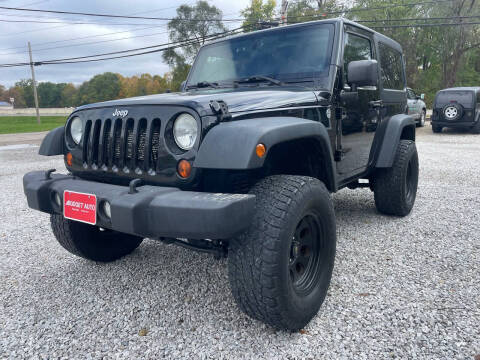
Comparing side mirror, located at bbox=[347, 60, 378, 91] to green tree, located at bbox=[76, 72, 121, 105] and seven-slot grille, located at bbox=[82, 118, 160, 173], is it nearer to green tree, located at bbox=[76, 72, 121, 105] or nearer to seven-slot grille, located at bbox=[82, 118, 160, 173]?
seven-slot grille, located at bbox=[82, 118, 160, 173]

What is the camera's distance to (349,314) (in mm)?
2385

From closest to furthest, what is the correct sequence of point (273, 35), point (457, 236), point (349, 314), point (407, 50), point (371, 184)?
point (349, 314)
point (273, 35)
point (457, 236)
point (371, 184)
point (407, 50)

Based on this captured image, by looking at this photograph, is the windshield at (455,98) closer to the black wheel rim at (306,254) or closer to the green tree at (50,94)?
Result: the black wheel rim at (306,254)

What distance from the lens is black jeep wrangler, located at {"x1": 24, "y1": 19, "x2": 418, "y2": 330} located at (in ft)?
6.10

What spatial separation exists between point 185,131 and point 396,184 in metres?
2.74

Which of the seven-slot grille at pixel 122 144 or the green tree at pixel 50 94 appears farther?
the green tree at pixel 50 94

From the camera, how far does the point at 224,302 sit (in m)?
2.58

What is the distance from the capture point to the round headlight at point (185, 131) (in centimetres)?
207

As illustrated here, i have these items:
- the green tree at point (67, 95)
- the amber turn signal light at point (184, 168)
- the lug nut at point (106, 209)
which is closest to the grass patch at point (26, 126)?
the lug nut at point (106, 209)

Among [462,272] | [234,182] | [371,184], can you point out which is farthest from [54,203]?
[371,184]

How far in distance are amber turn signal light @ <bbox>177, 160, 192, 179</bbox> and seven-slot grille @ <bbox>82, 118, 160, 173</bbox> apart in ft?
0.58

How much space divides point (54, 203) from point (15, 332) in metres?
0.81

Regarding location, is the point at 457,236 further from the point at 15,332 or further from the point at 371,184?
the point at 15,332

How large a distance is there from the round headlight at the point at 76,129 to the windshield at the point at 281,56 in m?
1.27
